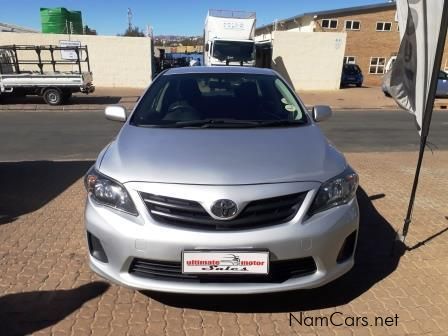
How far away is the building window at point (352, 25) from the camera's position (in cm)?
3301

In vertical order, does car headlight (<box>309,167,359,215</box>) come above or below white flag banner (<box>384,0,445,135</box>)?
below

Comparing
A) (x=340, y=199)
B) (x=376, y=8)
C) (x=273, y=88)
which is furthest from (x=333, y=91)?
(x=340, y=199)

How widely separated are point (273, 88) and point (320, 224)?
2033 millimetres

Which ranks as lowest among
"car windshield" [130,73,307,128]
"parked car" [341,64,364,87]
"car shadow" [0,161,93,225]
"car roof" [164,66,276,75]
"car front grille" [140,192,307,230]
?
"parked car" [341,64,364,87]

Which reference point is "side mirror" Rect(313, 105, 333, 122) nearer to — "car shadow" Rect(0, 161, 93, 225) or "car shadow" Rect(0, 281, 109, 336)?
"car shadow" Rect(0, 281, 109, 336)

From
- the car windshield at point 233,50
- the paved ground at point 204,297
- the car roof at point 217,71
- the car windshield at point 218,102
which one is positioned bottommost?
the paved ground at point 204,297

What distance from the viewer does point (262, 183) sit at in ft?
8.21

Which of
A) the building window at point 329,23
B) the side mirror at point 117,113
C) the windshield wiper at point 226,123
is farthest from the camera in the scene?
the building window at point 329,23

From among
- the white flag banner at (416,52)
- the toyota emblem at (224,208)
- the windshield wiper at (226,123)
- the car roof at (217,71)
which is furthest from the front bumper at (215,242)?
the car roof at (217,71)

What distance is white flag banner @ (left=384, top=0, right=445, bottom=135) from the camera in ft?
10.6

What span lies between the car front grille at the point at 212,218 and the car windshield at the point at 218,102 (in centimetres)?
112

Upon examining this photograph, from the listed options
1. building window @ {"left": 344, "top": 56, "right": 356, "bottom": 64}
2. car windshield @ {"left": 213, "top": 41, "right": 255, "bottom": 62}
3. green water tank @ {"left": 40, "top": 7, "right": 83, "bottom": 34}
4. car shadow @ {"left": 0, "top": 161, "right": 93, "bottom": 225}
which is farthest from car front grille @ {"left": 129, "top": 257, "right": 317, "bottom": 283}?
building window @ {"left": 344, "top": 56, "right": 356, "bottom": 64}

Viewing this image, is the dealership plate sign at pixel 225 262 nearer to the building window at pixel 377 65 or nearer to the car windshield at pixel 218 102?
the car windshield at pixel 218 102

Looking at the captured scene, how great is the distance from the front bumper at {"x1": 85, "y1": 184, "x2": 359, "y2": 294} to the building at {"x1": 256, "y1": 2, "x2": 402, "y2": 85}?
32.4 m
